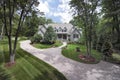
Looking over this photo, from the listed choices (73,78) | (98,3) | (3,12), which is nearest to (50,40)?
(98,3)

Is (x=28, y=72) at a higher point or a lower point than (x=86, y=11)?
lower

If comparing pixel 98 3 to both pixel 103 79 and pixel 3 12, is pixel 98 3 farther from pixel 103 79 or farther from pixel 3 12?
pixel 3 12

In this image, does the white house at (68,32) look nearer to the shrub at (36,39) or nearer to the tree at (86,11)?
the shrub at (36,39)

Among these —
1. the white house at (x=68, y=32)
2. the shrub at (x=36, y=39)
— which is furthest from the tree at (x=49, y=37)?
the white house at (x=68, y=32)

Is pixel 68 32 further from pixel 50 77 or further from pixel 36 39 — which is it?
pixel 50 77

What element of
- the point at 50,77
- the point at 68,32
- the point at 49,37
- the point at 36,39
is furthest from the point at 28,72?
the point at 68,32

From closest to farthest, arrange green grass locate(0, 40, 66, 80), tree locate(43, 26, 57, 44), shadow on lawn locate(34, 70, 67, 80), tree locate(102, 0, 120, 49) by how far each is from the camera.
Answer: green grass locate(0, 40, 66, 80) → shadow on lawn locate(34, 70, 67, 80) → tree locate(102, 0, 120, 49) → tree locate(43, 26, 57, 44)

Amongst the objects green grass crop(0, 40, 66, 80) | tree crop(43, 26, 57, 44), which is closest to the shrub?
tree crop(43, 26, 57, 44)

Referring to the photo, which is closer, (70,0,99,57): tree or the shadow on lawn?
the shadow on lawn

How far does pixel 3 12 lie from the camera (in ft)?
51.8

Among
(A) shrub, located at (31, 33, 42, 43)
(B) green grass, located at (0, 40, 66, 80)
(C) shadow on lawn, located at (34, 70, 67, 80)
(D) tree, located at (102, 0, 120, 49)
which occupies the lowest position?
(C) shadow on lawn, located at (34, 70, 67, 80)

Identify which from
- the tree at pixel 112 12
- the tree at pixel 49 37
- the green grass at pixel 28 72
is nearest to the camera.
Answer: the green grass at pixel 28 72

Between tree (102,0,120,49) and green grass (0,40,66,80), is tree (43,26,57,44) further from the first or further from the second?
green grass (0,40,66,80)

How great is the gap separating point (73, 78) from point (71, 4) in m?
12.8
